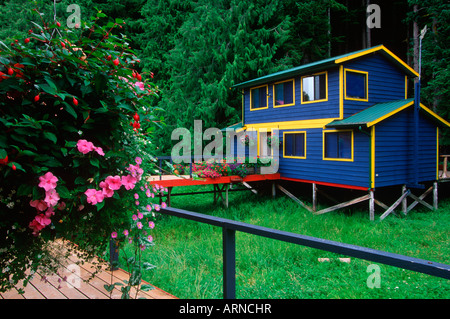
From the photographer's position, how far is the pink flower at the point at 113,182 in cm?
174

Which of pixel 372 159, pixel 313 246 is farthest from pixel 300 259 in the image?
pixel 372 159

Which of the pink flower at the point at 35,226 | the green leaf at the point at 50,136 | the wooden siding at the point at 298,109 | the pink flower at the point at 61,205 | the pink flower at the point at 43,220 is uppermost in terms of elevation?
the wooden siding at the point at 298,109

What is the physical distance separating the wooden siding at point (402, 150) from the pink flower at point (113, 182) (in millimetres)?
12339

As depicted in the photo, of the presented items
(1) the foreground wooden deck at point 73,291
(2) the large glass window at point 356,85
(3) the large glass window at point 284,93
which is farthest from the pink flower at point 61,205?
(3) the large glass window at point 284,93

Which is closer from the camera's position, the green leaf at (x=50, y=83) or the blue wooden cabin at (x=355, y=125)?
the green leaf at (x=50, y=83)

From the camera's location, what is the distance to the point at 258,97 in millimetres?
17422

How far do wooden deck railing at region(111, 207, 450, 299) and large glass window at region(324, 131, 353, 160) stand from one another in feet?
37.6

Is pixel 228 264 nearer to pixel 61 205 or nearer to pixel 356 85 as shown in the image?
pixel 61 205

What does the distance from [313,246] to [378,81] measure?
1445cm

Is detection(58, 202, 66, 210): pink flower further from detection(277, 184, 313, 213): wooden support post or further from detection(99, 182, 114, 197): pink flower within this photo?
detection(277, 184, 313, 213): wooden support post

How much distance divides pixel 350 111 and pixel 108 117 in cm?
1308

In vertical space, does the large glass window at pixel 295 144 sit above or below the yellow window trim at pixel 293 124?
below

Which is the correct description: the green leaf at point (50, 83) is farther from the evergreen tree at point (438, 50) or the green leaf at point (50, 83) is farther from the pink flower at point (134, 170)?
the evergreen tree at point (438, 50)

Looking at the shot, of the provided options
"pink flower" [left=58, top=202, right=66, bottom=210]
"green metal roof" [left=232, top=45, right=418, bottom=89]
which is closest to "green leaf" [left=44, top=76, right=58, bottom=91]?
"pink flower" [left=58, top=202, right=66, bottom=210]
